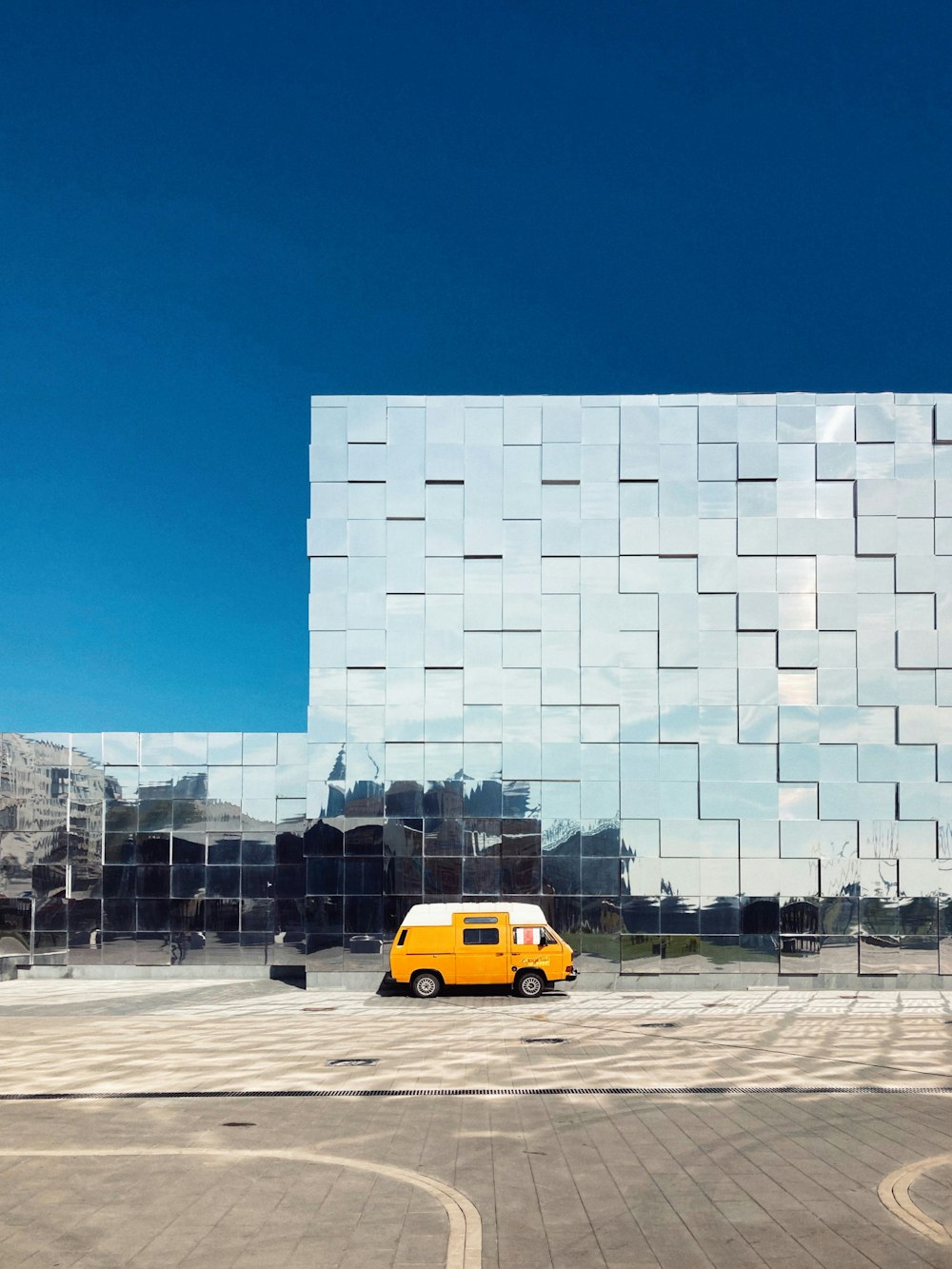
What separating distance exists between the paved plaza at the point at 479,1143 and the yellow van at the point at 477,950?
3.95m

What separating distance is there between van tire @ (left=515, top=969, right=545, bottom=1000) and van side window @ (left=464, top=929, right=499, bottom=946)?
1.28 m

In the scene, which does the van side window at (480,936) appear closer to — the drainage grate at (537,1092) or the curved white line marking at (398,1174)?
the drainage grate at (537,1092)

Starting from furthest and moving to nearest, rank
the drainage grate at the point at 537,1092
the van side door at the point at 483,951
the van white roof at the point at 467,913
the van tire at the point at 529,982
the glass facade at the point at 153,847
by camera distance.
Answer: the glass facade at the point at 153,847 < the van tire at the point at 529,982 < the van white roof at the point at 467,913 < the van side door at the point at 483,951 < the drainage grate at the point at 537,1092

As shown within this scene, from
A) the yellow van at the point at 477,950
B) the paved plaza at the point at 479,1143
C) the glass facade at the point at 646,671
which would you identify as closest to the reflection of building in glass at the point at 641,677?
the glass facade at the point at 646,671

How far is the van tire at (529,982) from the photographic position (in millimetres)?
29625

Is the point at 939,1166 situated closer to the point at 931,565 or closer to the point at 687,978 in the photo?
the point at 687,978

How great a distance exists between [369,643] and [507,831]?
22.1 feet

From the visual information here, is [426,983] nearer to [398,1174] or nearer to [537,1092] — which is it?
[537,1092]

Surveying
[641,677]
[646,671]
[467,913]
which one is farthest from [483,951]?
[646,671]

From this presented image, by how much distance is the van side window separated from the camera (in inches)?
1153

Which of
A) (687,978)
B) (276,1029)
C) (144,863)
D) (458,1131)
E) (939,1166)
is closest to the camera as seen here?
(939,1166)

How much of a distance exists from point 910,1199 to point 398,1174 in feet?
17.0

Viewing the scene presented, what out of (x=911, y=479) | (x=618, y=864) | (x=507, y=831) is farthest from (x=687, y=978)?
(x=911, y=479)

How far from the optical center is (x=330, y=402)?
34.8 meters
